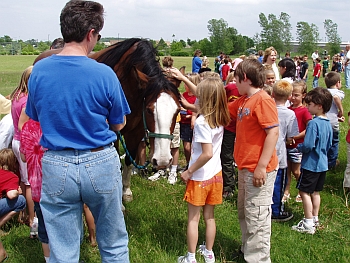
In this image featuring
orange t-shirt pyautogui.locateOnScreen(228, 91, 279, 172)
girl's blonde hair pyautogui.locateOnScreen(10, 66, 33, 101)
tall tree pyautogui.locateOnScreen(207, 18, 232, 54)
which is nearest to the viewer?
orange t-shirt pyautogui.locateOnScreen(228, 91, 279, 172)

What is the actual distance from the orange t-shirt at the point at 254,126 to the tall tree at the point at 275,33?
8166 centimetres

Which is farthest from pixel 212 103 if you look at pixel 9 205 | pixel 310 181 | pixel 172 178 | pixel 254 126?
pixel 172 178

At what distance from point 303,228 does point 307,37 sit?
84.5 m

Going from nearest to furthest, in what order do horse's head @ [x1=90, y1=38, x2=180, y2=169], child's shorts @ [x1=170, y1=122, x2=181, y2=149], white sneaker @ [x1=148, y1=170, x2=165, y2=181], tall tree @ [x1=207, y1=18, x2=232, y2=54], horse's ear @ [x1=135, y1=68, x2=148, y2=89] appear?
1. horse's head @ [x1=90, y1=38, x2=180, y2=169]
2. horse's ear @ [x1=135, y1=68, x2=148, y2=89]
3. white sneaker @ [x1=148, y1=170, x2=165, y2=181]
4. child's shorts @ [x1=170, y1=122, x2=181, y2=149]
5. tall tree @ [x1=207, y1=18, x2=232, y2=54]

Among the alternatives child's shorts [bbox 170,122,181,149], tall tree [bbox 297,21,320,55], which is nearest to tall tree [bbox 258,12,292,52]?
tall tree [bbox 297,21,320,55]

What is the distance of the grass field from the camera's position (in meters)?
3.78

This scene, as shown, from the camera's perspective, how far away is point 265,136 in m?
3.36

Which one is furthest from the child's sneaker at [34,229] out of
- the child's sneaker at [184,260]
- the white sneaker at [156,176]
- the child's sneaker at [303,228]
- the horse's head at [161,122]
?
the child's sneaker at [303,228]

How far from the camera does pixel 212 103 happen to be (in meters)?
3.37

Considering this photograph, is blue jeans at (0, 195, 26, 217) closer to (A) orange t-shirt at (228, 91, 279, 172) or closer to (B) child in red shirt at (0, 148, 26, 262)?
(B) child in red shirt at (0, 148, 26, 262)

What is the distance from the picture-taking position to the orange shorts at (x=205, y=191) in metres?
3.41

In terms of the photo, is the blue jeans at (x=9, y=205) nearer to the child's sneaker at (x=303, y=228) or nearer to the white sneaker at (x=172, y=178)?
the white sneaker at (x=172, y=178)

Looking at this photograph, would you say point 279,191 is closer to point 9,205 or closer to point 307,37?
point 9,205

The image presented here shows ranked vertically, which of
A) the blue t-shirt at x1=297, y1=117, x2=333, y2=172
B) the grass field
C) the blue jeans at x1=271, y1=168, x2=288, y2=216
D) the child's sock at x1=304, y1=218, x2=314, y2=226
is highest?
the blue t-shirt at x1=297, y1=117, x2=333, y2=172
